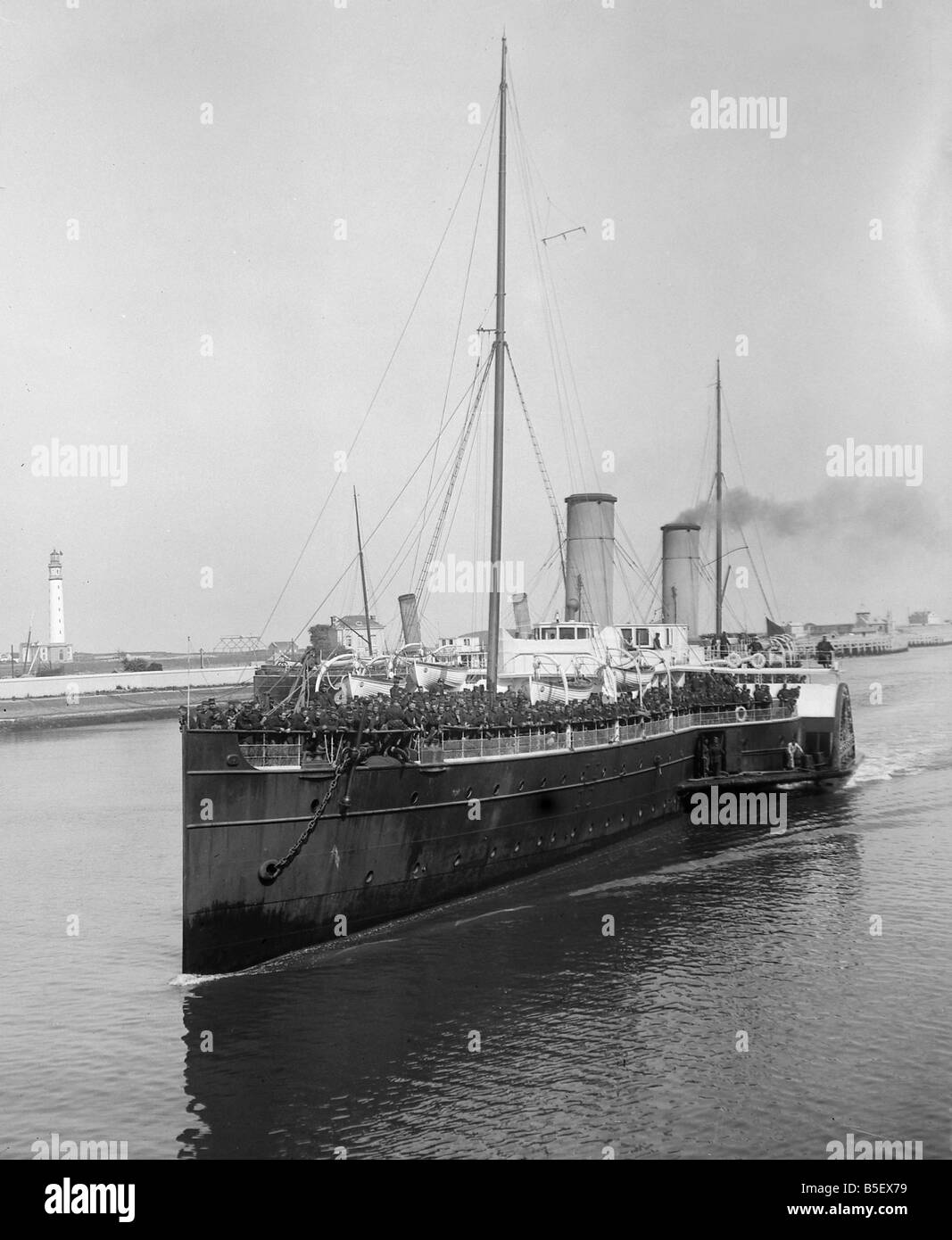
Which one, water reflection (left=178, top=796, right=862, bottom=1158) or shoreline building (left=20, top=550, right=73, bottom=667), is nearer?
water reflection (left=178, top=796, right=862, bottom=1158)

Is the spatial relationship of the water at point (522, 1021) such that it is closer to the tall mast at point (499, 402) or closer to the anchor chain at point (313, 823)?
the anchor chain at point (313, 823)

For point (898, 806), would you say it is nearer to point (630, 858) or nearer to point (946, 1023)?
point (630, 858)

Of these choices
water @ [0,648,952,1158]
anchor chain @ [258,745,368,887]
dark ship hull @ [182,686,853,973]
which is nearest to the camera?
water @ [0,648,952,1158]

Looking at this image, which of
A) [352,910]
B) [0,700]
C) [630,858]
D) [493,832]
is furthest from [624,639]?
[0,700]

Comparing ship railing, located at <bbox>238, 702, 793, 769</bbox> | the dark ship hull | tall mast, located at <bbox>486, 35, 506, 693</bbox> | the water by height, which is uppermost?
tall mast, located at <bbox>486, 35, 506, 693</bbox>

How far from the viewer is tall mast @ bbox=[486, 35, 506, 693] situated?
2869 cm

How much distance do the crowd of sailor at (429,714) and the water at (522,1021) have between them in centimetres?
403

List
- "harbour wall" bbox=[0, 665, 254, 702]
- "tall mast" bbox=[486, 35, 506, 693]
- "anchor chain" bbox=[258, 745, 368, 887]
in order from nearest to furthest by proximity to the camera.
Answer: "anchor chain" bbox=[258, 745, 368, 887]
"tall mast" bbox=[486, 35, 506, 693]
"harbour wall" bbox=[0, 665, 254, 702]

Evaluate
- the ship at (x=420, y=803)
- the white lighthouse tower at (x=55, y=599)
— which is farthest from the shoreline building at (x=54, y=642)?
the ship at (x=420, y=803)

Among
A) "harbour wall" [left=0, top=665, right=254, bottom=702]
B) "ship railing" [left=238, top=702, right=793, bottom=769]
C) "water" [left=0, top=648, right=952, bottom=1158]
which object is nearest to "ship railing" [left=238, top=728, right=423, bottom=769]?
"ship railing" [left=238, top=702, right=793, bottom=769]

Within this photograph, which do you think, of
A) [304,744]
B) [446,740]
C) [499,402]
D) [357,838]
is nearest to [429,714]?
[446,740]

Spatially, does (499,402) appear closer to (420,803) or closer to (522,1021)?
(420,803)

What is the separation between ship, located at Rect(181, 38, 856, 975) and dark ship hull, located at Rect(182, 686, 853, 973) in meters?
0.03

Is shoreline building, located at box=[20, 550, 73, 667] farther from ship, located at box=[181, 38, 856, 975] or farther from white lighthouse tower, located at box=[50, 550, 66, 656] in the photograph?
ship, located at box=[181, 38, 856, 975]
